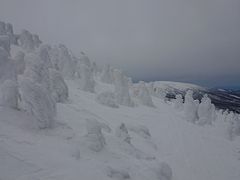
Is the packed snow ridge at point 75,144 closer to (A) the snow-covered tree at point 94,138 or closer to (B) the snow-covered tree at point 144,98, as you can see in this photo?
(A) the snow-covered tree at point 94,138

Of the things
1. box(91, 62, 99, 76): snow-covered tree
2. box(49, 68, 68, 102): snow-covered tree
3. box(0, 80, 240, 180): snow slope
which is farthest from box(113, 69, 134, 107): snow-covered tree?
box(91, 62, 99, 76): snow-covered tree

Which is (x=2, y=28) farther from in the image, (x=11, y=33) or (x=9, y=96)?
(x=9, y=96)

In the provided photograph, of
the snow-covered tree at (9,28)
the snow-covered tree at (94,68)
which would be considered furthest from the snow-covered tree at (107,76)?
the snow-covered tree at (9,28)

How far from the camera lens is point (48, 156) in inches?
918

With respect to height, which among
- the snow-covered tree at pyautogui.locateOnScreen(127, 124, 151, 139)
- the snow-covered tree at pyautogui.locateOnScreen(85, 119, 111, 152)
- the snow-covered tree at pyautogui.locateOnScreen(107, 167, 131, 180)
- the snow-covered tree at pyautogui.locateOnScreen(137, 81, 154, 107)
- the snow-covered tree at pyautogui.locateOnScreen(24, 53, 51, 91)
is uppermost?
the snow-covered tree at pyautogui.locateOnScreen(24, 53, 51, 91)

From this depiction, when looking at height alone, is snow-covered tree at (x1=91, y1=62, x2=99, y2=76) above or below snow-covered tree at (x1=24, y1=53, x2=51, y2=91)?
below

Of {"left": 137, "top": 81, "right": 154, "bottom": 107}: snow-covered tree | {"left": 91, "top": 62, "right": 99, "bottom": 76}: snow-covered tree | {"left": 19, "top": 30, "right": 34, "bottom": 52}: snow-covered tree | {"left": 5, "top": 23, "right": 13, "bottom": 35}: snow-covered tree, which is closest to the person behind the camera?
{"left": 137, "top": 81, "right": 154, "bottom": 107}: snow-covered tree

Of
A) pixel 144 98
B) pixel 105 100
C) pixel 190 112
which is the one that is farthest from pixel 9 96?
pixel 190 112

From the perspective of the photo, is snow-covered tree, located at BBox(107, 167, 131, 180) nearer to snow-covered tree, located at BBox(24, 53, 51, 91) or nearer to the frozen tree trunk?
the frozen tree trunk

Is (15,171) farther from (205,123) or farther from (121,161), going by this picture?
(205,123)

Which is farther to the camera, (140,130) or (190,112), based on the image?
(190,112)

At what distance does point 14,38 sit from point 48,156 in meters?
72.2

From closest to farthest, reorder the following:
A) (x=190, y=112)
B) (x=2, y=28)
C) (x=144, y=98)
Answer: (x=2, y=28), (x=190, y=112), (x=144, y=98)

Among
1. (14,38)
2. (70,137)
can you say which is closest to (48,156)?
(70,137)
